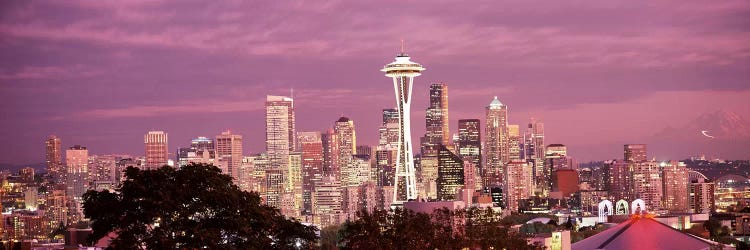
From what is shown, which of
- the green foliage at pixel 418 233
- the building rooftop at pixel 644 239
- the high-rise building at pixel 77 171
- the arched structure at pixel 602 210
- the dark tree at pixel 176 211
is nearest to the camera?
the dark tree at pixel 176 211

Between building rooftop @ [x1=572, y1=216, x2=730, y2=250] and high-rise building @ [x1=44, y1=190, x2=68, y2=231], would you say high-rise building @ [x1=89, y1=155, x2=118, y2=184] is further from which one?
building rooftop @ [x1=572, y1=216, x2=730, y2=250]

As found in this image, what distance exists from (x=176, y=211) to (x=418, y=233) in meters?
8.85

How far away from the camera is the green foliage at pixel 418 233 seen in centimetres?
3700

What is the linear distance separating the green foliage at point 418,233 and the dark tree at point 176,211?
4.27 metres

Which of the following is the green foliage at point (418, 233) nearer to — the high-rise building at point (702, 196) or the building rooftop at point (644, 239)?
the building rooftop at point (644, 239)

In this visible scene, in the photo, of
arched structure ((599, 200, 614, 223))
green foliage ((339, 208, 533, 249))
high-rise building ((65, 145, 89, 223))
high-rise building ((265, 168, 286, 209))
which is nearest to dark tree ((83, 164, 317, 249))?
green foliage ((339, 208, 533, 249))

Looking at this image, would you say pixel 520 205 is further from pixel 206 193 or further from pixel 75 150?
pixel 206 193

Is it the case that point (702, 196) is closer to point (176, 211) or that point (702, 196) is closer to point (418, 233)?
point (418, 233)

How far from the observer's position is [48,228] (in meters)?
138

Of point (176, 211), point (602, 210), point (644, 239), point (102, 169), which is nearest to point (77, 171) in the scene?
point (102, 169)

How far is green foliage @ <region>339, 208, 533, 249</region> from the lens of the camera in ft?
121

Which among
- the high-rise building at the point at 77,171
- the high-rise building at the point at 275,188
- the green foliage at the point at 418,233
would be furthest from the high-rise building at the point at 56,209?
the green foliage at the point at 418,233

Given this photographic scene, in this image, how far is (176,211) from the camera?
104ft

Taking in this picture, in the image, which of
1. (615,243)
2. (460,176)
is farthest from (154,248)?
(460,176)
